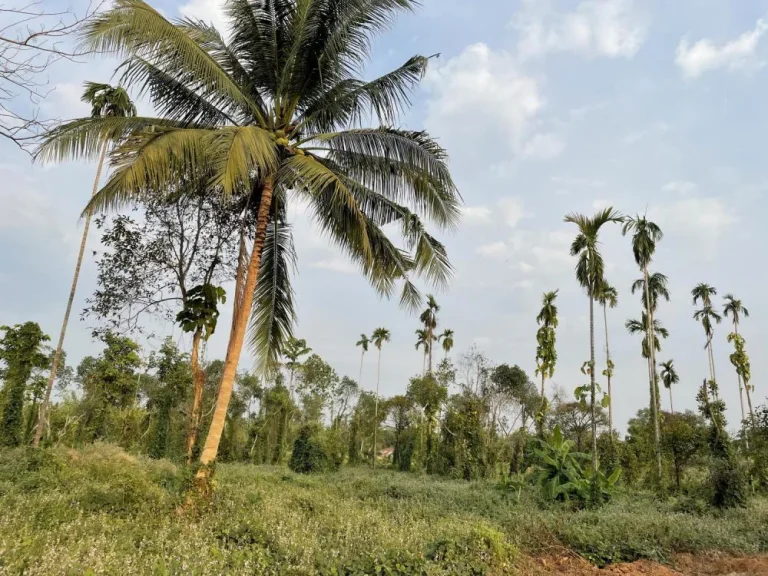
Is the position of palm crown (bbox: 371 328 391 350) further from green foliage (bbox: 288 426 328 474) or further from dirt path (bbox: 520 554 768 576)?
dirt path (bbox: 520 554 768 576)

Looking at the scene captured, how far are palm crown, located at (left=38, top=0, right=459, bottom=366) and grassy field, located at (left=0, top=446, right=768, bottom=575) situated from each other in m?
2.98

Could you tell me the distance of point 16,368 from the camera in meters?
16.9

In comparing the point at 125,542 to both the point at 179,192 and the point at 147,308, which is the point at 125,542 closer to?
the point at 179,192

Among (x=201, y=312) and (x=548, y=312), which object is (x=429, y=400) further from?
(x=201, y=312)

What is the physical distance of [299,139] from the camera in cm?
832

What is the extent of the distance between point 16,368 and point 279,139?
49.5 ft

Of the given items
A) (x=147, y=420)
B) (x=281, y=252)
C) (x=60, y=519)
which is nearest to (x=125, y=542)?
(x=60, y=519)

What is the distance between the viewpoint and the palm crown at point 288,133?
22.5 ft

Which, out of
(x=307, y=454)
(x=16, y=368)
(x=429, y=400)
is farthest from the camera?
(x=429, y=400)

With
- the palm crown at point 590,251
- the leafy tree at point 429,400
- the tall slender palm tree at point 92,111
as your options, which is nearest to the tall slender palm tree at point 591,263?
the palm crown at point 590,251

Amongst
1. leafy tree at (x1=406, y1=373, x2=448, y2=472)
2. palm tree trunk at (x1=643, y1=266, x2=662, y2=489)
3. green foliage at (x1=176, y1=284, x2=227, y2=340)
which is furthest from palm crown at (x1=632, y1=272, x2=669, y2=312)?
green foliage at (x1=176, y1=284, x2=227, y2=340)

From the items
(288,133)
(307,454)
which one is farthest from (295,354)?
(288,133)

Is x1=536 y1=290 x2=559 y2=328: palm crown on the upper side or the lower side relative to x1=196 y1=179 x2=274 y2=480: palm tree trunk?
upper

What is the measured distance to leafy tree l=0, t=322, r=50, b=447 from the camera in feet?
53.3
